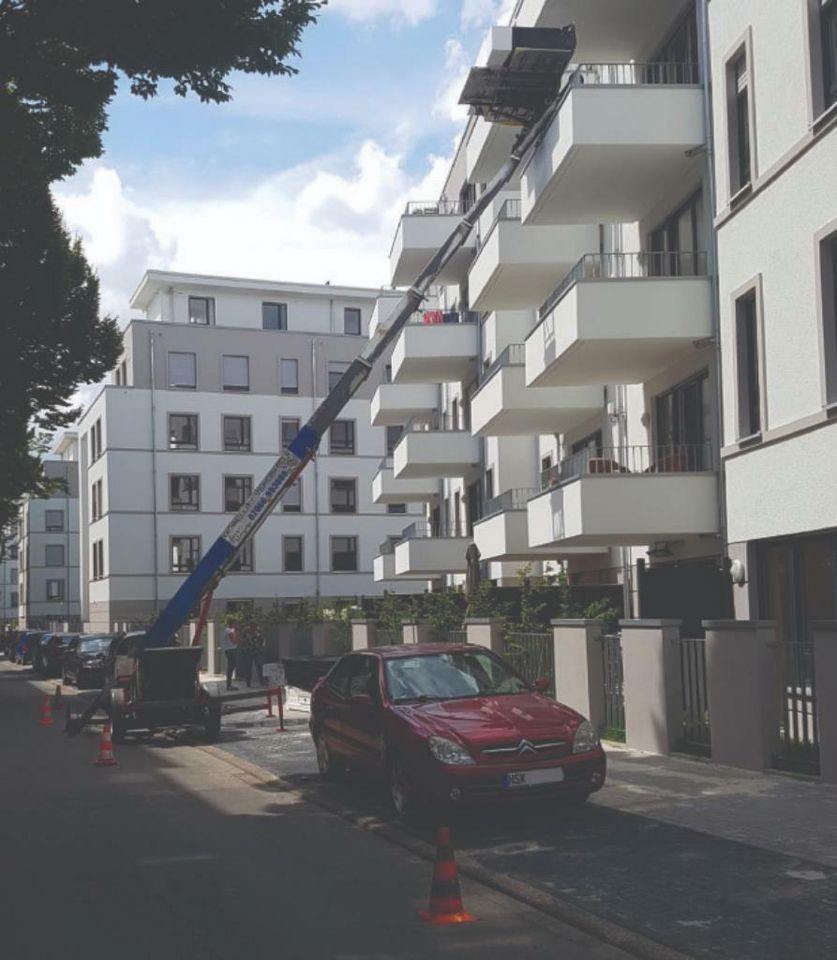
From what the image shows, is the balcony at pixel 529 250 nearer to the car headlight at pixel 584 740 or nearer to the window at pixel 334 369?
the car headlight at pixel 584 740

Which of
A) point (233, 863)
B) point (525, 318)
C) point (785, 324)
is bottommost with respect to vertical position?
point (233, 863)

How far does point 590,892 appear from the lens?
336 inches

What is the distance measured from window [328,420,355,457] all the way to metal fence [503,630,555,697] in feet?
137

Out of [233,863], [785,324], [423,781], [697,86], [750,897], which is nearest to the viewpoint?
[750,897]

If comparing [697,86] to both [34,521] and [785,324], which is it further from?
[34,521]

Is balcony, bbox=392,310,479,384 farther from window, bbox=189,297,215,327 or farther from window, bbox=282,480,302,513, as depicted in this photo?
window, bbox=189,297,215,327

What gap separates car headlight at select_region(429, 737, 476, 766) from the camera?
11.0 m

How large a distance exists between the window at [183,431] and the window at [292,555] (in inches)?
242

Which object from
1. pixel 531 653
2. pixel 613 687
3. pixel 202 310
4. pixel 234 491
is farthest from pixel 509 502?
pixel 202 310

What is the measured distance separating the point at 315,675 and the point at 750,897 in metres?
20.2

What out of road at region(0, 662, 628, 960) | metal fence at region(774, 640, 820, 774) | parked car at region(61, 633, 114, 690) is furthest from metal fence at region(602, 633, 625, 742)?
parked car at region(61, 633, 114, 690)

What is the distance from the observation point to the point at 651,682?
15.5 metres

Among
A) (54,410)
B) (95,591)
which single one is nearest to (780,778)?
(54,410)

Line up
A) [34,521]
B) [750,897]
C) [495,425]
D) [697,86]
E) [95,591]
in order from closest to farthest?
[750,897], [697,86], [495,425], [95,591], [34,521]
